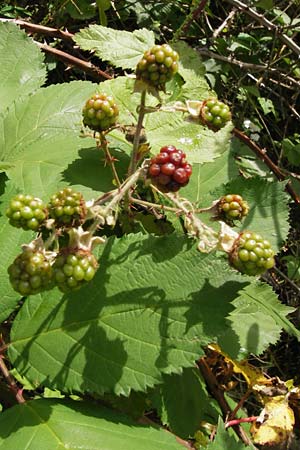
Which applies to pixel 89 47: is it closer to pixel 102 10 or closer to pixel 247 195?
pixel 102 10

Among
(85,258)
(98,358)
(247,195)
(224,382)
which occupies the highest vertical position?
(85,258)

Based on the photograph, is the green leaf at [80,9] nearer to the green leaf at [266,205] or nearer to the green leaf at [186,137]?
the green leaf at [186,137]

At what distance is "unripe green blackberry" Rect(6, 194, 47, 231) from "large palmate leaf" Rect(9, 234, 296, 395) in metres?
0.20

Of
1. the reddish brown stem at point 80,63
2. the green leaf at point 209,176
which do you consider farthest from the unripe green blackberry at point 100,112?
the reddish brown stem at point 80,63

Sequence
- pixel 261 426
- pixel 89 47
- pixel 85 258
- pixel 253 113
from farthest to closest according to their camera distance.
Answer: pixel 253 113 → pixel 89 47 → pixel 261 426 → pixel 85 258

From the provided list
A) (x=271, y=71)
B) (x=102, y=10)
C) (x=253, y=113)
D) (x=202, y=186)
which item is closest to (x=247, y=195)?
(x=202, y=186)

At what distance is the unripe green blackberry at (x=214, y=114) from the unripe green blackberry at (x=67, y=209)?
289mm

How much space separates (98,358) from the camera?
3.59ft

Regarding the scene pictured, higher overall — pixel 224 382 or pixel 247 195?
pixel 247 195

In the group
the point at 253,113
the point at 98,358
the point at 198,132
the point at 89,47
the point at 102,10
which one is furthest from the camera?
the point at 253,113

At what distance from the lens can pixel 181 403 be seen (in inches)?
52.9

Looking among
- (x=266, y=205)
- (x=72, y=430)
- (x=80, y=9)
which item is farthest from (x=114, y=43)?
(x=72, y=430)

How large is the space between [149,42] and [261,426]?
42.8 inches

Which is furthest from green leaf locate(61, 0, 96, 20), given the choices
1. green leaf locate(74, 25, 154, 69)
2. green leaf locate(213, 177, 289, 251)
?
green leaf locate(213, 177, 289, 251)
